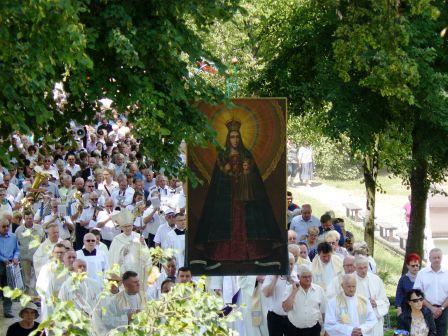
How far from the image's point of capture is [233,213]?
15.4 meters

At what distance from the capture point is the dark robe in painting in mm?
15359

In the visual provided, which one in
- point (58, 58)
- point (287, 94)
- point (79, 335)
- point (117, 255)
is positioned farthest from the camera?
point (287, 94)

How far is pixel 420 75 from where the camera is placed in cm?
1828

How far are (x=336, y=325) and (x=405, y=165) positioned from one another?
703 cm

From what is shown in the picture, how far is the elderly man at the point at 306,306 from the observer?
1535 cm

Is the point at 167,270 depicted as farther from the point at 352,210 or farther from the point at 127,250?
the point at 352,210

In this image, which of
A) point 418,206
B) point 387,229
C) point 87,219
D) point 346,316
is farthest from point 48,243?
point 387,229

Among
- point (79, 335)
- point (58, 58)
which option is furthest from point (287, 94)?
point (79, 335)

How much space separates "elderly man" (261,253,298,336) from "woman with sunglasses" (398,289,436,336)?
60.1 inches

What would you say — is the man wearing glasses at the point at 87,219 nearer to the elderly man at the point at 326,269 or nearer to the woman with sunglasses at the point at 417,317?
the elderly man at the point at 326,269

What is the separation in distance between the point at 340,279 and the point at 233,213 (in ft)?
5.56

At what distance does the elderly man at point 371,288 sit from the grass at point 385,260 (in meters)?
6.72

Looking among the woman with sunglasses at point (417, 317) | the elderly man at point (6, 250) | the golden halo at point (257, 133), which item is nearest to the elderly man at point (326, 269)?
the woman with sunglasses at point (417, 317)

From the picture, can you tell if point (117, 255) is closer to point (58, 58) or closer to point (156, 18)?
point (156, 18)
